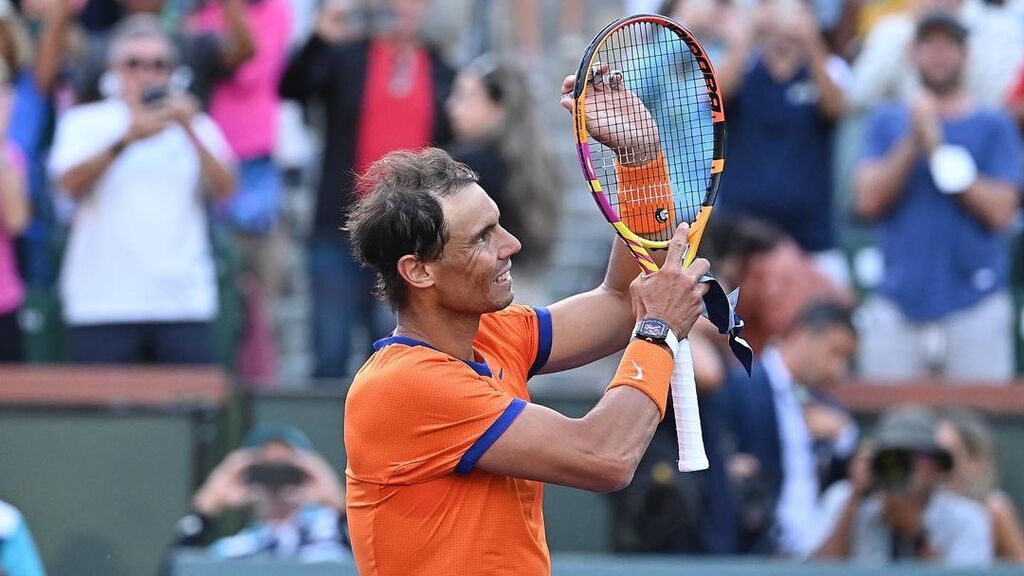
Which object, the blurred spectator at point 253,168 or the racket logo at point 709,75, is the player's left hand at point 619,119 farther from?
the blurred spectator at point 253,168

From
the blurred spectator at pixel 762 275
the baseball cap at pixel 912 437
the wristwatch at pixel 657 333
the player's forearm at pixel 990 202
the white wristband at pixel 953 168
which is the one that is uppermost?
the wristwatch at pixel 657 333

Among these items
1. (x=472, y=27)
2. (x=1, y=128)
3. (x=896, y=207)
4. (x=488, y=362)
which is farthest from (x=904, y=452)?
(x=472, y=27)

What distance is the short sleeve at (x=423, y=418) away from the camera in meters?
3.49

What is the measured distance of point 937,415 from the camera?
7230 millimetres

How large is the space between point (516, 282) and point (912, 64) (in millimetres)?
2461

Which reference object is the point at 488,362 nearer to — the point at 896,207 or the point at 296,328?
the point at 896,207

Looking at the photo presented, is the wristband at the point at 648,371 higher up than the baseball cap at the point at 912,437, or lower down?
higher up

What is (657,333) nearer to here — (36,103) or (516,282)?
(516,282)

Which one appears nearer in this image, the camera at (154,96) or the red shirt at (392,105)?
the camera at (154,96)

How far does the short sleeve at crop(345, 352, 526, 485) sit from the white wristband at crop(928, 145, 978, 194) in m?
4.72

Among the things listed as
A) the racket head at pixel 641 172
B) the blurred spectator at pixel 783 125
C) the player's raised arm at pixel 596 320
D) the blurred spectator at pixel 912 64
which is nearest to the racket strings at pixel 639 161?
the racket head at pixel 641 172

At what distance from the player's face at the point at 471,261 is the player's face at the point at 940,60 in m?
4.71

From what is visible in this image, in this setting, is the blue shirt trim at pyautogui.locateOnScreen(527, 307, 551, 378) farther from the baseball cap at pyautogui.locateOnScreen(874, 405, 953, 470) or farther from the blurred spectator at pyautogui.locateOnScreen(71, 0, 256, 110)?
the blurred spectator at pyautogui.locateOnScreen(71, 0, 256, 110)

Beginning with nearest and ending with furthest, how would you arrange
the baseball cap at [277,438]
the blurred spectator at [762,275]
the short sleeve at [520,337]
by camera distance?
1. the short sleeve at [520,337]
2. the baseball cap at [277,438]
3. the blurred spectator at [762,275]
